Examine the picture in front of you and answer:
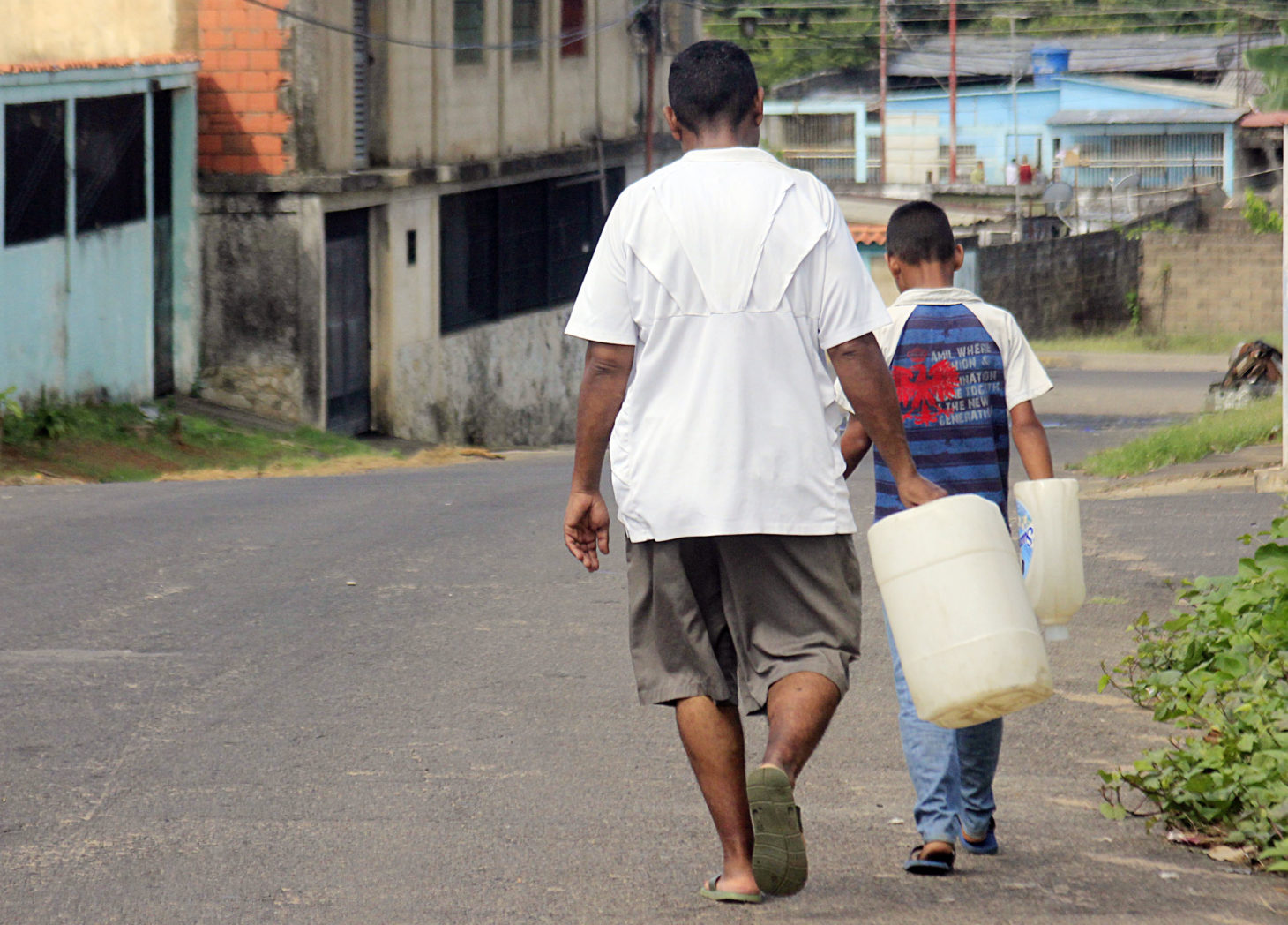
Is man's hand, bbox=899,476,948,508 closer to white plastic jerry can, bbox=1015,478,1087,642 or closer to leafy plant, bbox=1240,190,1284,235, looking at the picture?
white plastic jerry can, bbox=1015,478,1087,642

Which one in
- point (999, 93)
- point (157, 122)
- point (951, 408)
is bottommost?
point (951, 408)

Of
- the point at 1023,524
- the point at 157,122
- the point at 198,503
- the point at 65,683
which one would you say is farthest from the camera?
the point at 157,122

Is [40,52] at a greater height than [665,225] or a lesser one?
greater

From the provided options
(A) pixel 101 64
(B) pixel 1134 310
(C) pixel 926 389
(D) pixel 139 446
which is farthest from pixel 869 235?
(C) pixel 926 389

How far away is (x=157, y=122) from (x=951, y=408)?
14.8 meters

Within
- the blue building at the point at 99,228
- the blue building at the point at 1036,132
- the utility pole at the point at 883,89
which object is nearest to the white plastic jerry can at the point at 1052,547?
the blue building at the point at 99,228

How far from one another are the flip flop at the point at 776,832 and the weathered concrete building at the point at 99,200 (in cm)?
1249

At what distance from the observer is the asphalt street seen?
386cm

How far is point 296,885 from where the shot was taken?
3928 millimetres

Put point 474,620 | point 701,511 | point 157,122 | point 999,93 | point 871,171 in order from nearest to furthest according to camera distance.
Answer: point 701,511 < point 474,620 < point 157,122 < point 999,93 < point 871,171

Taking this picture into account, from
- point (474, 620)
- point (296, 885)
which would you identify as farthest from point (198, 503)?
point (296, 885)

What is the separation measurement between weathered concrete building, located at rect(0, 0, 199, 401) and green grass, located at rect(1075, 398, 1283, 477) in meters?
9.13

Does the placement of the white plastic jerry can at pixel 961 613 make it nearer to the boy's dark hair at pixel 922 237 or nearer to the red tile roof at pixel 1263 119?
the boy's dark hair at pixel 922 237

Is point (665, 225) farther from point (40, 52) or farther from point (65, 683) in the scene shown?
point (40, 52)
